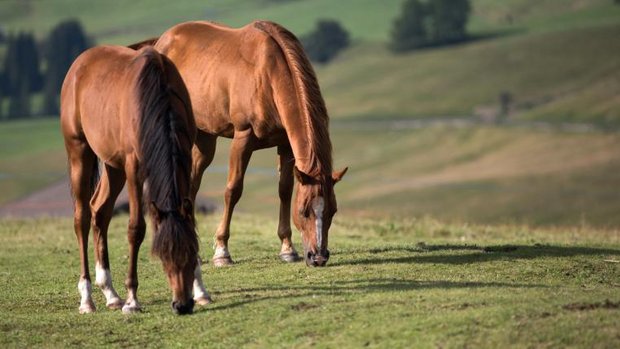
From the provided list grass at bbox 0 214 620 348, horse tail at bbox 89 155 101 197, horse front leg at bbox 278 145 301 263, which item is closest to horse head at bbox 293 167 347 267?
grass at bbox 0 214 620 348

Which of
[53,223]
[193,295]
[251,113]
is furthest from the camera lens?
[53,223]

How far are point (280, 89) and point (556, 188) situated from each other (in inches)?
1980

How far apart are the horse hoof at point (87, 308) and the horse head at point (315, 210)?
242 cm

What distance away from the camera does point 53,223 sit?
2344 cm

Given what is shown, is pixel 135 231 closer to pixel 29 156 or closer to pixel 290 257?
pixel 290 257

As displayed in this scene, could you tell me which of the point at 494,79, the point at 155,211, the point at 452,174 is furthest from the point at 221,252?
the point at 494,79

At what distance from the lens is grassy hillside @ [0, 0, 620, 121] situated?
333 ft

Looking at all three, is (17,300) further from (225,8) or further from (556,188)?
(225,8)

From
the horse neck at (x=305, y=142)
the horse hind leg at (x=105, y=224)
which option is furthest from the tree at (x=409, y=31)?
the horse hind leg at (x=105, y=224)

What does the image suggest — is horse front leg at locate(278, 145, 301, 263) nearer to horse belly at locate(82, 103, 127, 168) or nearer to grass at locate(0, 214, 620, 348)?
grass at locate(0, 214, 620, 348)

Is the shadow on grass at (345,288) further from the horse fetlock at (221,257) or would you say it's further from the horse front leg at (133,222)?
the horse fetlock at (221,257)

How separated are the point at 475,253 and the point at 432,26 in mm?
129694

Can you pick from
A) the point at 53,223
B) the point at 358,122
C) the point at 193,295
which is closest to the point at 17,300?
the point at 193,295

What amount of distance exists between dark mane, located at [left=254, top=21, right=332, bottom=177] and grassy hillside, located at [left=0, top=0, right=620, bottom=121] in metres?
71.8
